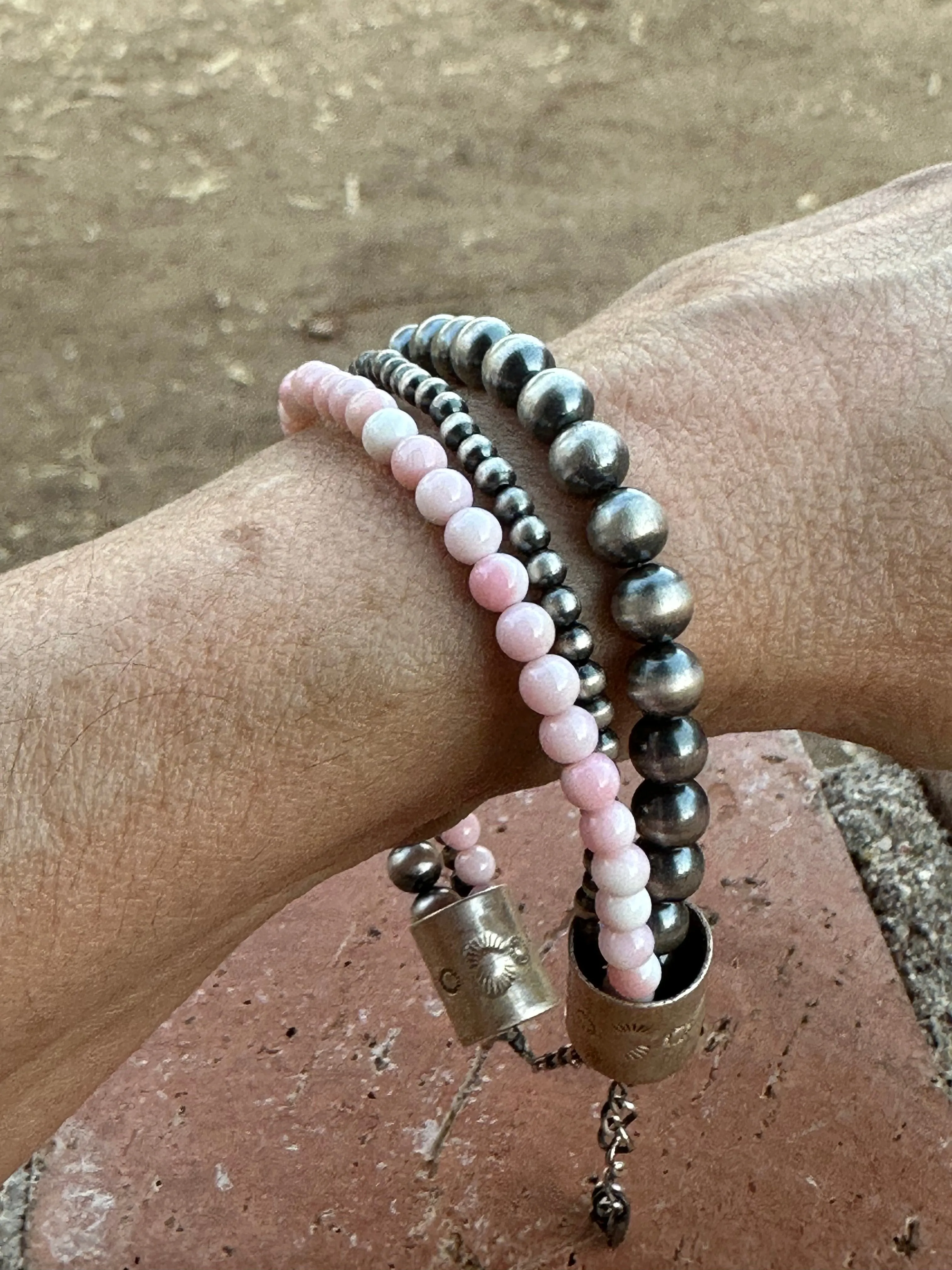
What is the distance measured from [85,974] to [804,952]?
619mm

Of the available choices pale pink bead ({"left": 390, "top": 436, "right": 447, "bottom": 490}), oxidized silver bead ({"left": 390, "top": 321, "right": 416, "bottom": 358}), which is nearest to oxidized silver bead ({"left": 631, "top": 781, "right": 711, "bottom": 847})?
pale pink bead ({"left": 390, "top": 436, "right": 447, "bottom": 490})

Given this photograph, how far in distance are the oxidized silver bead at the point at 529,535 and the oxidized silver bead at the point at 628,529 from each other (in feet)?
0.09

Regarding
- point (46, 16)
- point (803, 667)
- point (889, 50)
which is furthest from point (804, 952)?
point (46, 16)

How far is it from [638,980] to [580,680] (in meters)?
0.17

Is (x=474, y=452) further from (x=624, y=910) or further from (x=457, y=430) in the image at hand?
(x=624, y=910)

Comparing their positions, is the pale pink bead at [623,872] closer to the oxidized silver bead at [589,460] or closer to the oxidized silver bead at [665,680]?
the oxidized silver bead at [665,680]

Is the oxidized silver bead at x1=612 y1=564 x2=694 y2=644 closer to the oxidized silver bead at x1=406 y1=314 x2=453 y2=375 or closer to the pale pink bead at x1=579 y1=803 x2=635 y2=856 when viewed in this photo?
the pale pink bead at x1=579 y1=803 x2=635 y2=856

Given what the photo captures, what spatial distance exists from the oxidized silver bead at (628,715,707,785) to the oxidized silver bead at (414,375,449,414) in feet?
0.72

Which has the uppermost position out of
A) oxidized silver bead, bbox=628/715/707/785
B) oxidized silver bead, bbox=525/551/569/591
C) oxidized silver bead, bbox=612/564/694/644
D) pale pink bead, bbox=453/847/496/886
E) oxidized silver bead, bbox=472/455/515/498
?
oxidized silver bead, bbox=472/455/515/498

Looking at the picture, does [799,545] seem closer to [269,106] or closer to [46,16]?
[269,106]

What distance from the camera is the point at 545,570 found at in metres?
0.62

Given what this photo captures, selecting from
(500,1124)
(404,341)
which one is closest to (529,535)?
(404,341)

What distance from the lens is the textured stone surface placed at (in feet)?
2.81

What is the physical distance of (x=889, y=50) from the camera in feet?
5.18
